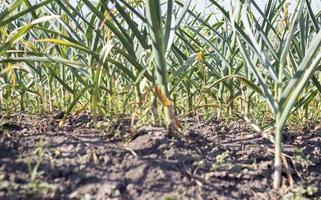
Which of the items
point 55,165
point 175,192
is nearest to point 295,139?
point 175,192

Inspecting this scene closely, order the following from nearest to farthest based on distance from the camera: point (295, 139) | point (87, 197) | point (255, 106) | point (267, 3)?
point (87, 197), point (295, 139), point (267, 3), point (255, 106)

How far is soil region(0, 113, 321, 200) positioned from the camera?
0.95 meters

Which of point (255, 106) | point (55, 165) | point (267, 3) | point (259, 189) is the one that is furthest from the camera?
point (255, 106)

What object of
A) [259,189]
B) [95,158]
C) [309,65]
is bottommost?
[259,189]

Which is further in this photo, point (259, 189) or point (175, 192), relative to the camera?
point (259, 189)

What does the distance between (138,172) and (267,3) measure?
887mm

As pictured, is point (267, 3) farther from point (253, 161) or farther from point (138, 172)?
point (138, 172)

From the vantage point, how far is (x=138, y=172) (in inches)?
40.3

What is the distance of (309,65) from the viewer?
1.13m

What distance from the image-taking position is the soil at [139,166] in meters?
0.95

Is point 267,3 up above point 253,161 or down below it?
above

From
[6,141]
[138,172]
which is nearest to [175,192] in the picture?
[138,172]

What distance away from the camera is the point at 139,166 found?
1.04m

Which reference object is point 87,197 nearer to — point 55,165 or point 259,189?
point 55,165
